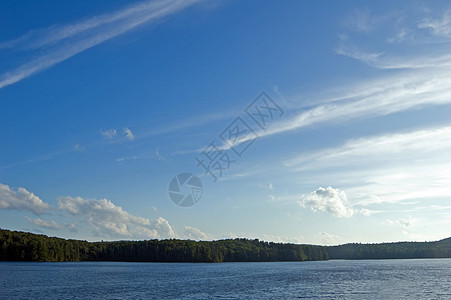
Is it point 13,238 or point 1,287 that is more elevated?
point 13,238

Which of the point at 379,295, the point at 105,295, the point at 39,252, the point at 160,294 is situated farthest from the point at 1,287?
the point at 39,252

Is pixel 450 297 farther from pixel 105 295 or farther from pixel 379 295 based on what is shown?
pixel 105 295

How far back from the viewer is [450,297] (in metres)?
66.2

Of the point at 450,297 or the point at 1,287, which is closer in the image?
the point at 450,297

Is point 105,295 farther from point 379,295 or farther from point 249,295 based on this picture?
point 379,295

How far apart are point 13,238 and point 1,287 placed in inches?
5406

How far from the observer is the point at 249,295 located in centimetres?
6869

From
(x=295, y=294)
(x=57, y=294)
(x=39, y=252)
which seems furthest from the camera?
(x=39, y=252)

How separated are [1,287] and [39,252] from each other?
132412 mm

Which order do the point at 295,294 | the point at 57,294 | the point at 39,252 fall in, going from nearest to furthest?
the point at 57,294
the point at 295,294
the point at 39,252

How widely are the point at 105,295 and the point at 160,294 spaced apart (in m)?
9.00

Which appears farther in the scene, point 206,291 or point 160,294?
point 206,291

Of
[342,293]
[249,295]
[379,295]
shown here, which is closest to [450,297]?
[379,295]

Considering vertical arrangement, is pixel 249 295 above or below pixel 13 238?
below
